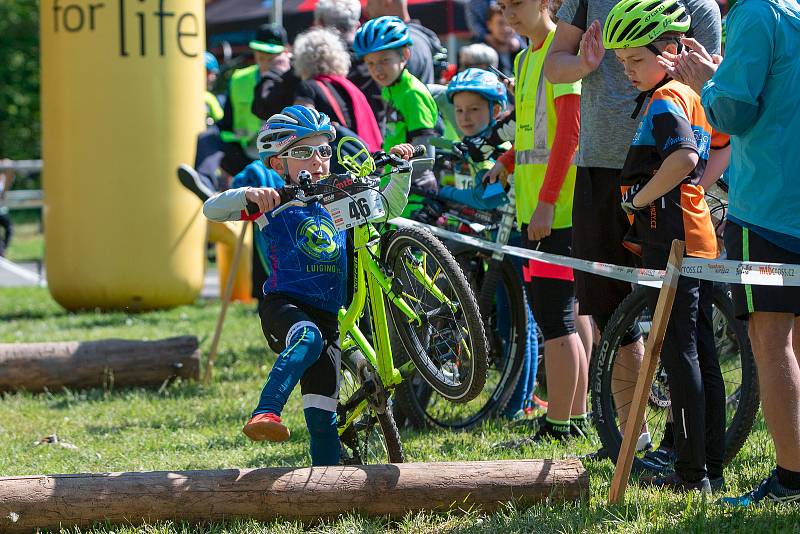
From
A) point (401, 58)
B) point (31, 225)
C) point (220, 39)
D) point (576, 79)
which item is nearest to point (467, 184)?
point (401, 58)

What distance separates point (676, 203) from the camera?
14.1 feet

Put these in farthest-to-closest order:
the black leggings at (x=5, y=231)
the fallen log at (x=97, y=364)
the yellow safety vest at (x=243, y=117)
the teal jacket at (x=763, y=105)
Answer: the black leggings at (x=5, y=231), the yellow safety vest at (x=243, y=117), the fallen log at (x=97, y=364), the teal jacket at (x=763, y=105)

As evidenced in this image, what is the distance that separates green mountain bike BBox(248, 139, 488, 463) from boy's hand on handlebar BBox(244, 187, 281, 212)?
14 cm

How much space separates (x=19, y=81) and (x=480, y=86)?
26.2 metres

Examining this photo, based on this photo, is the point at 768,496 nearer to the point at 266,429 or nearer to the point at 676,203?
the point at 676,203

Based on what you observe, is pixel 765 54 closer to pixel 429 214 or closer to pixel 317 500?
pixel 317 500

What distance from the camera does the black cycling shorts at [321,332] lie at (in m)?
4.56

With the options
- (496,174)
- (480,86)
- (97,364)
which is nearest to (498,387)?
(496,174)

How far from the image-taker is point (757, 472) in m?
4.71

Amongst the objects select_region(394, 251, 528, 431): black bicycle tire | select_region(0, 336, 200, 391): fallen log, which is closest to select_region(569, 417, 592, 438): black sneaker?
select_region(394, 251, 528, 431): black bicycle tire

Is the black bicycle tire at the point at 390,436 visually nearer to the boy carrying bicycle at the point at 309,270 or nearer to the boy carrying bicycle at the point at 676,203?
the boy carrying bicycle at the point at 309,270

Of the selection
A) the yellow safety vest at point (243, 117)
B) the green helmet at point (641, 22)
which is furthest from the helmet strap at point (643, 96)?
the yellow safety vest at point (243, 117)

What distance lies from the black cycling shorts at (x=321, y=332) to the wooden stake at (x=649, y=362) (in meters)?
1.15

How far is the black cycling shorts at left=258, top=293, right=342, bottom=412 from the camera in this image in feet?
15.0
